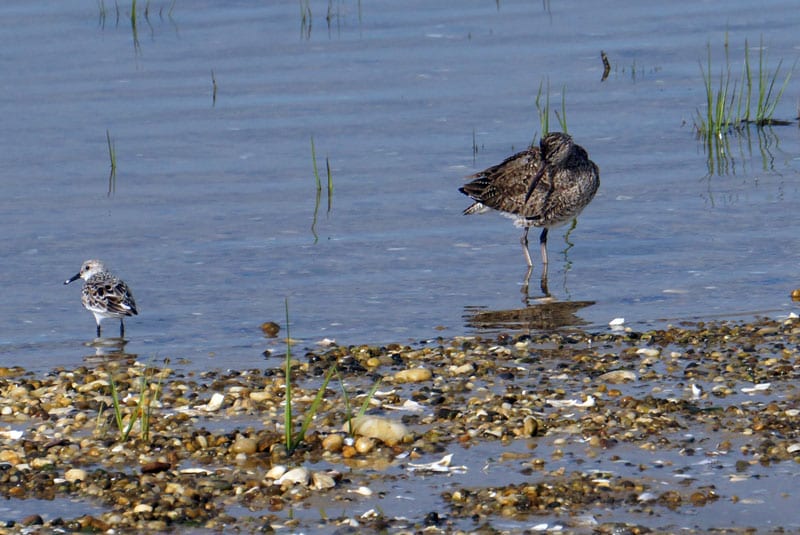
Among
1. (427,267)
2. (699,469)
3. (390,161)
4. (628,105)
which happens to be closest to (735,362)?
(699,469)

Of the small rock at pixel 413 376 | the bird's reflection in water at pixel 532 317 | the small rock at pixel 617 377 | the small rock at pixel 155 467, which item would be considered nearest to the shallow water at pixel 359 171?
the bird's reflection in water at pixel 532 317

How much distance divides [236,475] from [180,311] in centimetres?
480

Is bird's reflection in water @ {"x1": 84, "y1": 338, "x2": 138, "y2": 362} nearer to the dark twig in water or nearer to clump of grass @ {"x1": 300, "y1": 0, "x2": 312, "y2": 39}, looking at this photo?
the dark twig in water

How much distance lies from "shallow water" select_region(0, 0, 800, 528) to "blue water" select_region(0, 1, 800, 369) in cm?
4

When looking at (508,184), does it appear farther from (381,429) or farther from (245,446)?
(245,446)

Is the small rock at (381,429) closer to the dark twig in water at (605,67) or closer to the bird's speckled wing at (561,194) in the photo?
the bird's speckled wing at (561,194)

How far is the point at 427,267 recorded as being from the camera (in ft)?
44.6

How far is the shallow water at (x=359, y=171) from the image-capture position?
12406mm

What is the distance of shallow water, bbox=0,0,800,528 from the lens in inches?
488

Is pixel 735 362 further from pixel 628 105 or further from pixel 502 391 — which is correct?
pixel 628 105

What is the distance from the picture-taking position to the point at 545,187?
1382 cm

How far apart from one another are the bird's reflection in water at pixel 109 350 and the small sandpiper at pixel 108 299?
0.19 m

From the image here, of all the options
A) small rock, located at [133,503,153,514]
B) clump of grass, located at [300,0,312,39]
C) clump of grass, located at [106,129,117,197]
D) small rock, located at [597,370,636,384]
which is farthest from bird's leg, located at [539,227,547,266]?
clump of grass, located at [300,0,312,39]

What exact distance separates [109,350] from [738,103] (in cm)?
1008
